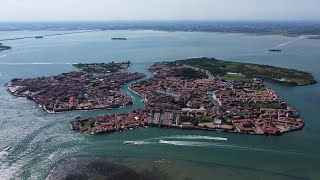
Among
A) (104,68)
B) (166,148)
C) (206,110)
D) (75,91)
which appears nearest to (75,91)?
(75,91)

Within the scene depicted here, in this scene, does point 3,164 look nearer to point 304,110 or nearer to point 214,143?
point 214,143

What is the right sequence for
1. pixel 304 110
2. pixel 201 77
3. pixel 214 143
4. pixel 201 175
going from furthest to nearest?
pixel 201 77, pixel 304 110, pixel 214 143, pixel 201 175

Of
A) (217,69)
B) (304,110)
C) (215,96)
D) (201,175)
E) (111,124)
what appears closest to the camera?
(201,175)

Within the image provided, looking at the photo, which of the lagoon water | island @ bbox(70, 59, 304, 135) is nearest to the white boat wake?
the lagoon water

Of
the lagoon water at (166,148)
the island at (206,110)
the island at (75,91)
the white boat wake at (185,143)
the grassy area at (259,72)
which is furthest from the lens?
the grassy area at (259,72)

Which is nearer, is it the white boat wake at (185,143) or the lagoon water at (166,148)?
the lagoon water at (166,148)

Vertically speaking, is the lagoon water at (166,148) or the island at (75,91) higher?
the island at (75,91)

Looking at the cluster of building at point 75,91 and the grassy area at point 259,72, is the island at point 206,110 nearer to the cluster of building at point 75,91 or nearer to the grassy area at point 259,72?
the cluster of building at point 75,91

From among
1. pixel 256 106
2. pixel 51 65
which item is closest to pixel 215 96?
pixel 256 106

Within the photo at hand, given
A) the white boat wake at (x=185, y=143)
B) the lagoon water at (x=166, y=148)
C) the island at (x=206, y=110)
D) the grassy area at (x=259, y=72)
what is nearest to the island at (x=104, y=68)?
the island at (x=206, y=110)
